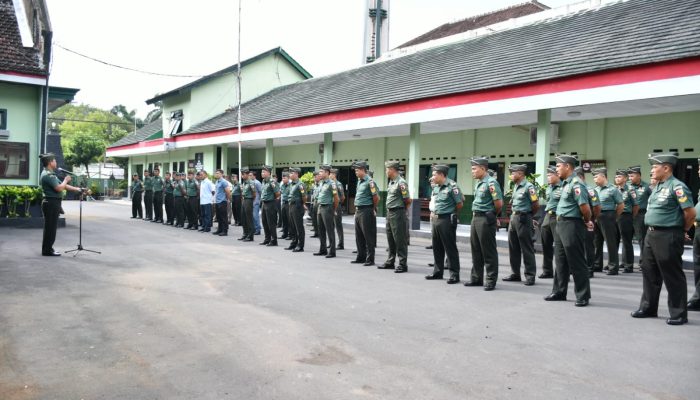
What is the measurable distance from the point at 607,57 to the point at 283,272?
8676 mm

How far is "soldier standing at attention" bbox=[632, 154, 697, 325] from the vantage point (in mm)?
5723

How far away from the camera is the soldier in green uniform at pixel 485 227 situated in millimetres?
7512

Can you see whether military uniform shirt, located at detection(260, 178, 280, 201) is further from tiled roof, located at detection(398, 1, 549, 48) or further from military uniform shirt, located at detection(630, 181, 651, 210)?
tiled roof, located at detection(398, 1, 549, 48)

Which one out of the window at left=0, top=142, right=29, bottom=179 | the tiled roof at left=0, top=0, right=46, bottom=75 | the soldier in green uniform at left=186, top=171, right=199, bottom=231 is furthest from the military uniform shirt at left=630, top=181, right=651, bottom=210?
the window at left=0, top=142, right=29, bottom=179

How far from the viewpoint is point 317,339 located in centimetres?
492

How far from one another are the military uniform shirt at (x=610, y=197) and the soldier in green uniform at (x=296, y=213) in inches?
225

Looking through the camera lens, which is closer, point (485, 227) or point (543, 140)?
point (485, 227)

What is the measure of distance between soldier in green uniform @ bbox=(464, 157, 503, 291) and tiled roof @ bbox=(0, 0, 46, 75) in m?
12.9

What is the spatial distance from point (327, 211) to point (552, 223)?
4.28 metres

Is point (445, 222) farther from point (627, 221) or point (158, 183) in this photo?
point (158, 183)

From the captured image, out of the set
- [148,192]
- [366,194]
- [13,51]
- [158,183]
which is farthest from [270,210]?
[13,51]

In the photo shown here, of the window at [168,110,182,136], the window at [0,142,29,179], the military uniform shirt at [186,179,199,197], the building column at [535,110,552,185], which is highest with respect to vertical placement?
the window at [168,110,182,136]

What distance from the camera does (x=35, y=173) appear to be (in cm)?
1552

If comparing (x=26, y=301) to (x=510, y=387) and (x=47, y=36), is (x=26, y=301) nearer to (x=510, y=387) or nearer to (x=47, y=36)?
(x=510, y=387)
